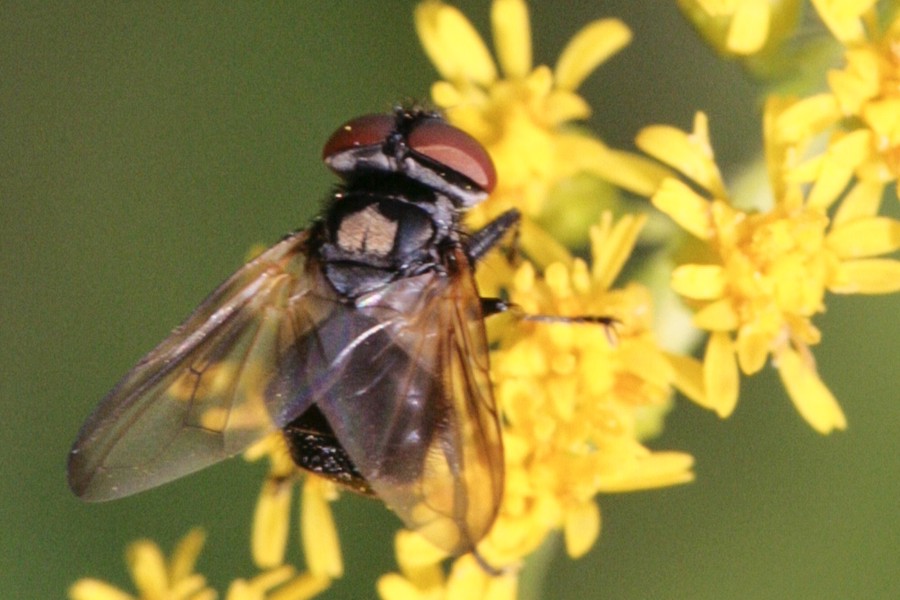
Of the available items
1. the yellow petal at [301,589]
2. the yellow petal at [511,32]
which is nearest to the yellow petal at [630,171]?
the yellow petal at [511,32]

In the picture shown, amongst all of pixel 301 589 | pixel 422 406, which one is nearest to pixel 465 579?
pixel 301 589

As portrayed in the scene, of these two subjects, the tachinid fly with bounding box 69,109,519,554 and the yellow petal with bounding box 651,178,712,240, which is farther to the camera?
the yellow petal with bounding box 651,178,712,240

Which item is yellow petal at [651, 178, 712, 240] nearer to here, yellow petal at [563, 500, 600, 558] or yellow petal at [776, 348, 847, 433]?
yellow petal at [776, 348, 847, 433]

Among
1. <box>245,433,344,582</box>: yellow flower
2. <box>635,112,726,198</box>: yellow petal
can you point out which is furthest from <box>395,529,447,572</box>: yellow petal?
<box>635,112,726,198</box>: yellow petal

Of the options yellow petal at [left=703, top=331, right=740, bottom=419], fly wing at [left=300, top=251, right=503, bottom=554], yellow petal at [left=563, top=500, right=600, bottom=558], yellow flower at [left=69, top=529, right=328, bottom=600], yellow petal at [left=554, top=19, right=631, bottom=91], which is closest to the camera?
fly wing at [left=300, top=251, right=503, bottom=554]

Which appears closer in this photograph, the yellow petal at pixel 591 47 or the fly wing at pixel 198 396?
the fly wing at pixel 198 396

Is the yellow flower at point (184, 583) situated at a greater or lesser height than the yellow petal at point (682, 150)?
lesser

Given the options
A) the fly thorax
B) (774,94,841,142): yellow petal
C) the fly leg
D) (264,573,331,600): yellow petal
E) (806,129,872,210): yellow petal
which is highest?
the fly thorax

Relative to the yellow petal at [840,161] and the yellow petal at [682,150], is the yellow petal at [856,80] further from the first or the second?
the yellow petal at [682,150]
